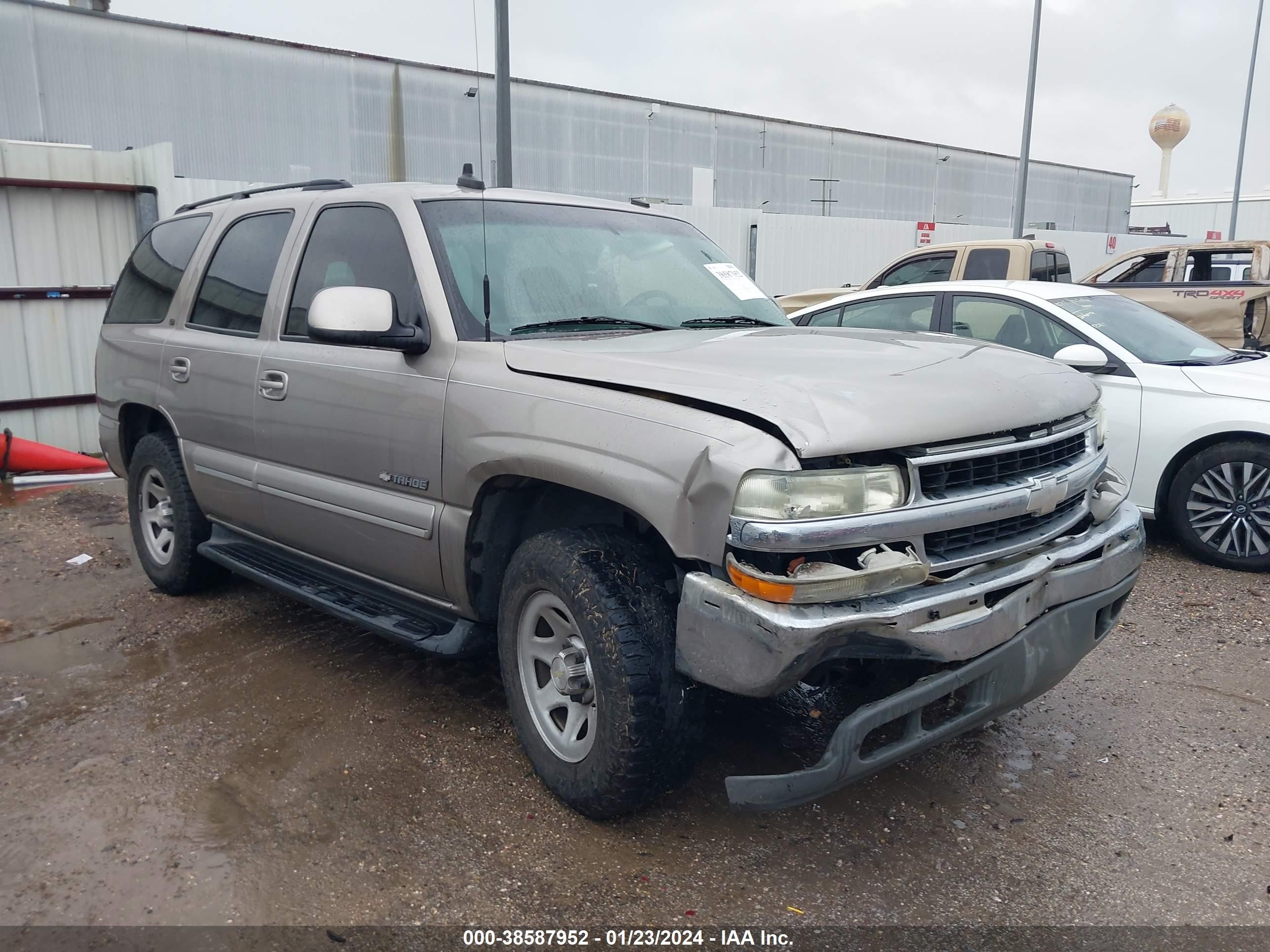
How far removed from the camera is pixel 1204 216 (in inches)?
2016

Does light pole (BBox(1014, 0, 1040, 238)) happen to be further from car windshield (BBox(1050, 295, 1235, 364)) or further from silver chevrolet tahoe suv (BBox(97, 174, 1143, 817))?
silver chevrolet tahoe suv (BBox(97, 174, 1143, 817))

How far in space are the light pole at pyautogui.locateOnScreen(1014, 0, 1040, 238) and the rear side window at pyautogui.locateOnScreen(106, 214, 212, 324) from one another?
16.3m

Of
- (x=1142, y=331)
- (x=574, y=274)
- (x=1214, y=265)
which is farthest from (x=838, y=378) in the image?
(x=1214, y=265)

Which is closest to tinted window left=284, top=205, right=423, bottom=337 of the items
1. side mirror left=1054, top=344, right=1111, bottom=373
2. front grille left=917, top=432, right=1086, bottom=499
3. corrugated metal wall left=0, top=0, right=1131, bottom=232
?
front grille left=917, top=432, right=1086, bottom=499

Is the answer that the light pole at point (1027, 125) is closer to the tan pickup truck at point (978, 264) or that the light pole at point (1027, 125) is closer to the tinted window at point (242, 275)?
the tan pickup truck at point (978, 264)

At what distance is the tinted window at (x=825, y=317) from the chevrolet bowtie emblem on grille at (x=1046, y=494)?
15.1 ft

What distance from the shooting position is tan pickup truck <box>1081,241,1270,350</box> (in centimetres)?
985

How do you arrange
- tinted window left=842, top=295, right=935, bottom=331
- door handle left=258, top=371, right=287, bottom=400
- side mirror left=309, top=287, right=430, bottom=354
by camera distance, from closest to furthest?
side mirror left=309, top=287, right=430, bottom=354 → door handle left=258, top=371, right=287, bottom=400 → tinted window left=842, top=295, right=935, bottom=331

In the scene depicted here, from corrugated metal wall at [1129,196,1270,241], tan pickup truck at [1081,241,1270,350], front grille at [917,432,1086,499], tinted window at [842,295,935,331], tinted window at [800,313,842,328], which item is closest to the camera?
front grille at [917,432,1086,499]

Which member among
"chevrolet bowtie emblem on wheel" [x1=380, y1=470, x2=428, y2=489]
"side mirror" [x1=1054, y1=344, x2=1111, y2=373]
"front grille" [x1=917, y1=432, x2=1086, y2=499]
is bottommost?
"chevrolet bowtie emblem on wheel" [x1=380, y1=470, x2=428, y2=489]

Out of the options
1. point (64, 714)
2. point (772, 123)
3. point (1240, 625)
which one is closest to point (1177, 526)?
point (1240, 625)

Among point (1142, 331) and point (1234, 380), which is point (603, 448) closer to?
point (1234, 380)

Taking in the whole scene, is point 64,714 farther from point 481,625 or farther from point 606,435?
point 606,435

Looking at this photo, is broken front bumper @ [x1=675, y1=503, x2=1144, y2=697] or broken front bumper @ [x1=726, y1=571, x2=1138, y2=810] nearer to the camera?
broken front bumper @ [x1=675, y1=503, x2=1144, y2=697]
